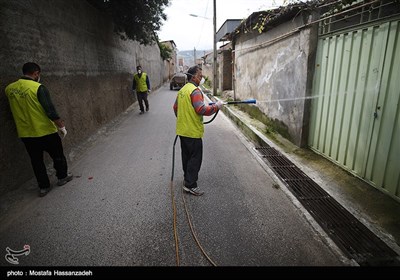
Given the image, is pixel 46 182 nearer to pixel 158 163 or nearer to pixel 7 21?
pixel 158 163

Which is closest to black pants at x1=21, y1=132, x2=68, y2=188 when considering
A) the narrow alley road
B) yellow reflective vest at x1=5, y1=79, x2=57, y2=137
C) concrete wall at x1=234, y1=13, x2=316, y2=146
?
yellow reflective vest at x1=5, y1=79, x2=57, y2=137

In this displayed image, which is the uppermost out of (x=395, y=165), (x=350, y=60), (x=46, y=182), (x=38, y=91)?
(x=350, y=60)

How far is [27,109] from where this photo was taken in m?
3.32

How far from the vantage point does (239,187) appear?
12.4ft

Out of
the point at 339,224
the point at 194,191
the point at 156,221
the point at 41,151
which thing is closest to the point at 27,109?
the point at 41,151

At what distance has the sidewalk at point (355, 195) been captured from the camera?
2.67 m

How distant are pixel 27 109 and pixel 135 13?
5550 millimetres

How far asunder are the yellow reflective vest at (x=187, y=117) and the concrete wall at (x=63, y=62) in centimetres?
272

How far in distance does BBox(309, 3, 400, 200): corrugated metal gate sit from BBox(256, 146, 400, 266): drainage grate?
30.2 inches

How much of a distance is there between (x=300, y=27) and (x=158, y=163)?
4.28 metres

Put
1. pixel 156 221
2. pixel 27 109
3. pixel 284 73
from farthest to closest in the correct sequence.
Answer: pixel 284 73 < pixel 27 109 < pixel 156 221

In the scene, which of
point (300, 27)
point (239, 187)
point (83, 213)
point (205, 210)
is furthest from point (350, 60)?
point (83, 213)

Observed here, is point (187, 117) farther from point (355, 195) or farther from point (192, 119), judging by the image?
point (355, 195)

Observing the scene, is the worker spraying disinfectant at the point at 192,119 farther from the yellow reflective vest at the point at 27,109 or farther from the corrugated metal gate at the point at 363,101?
the corrugated metal gate at the point at 363,101
